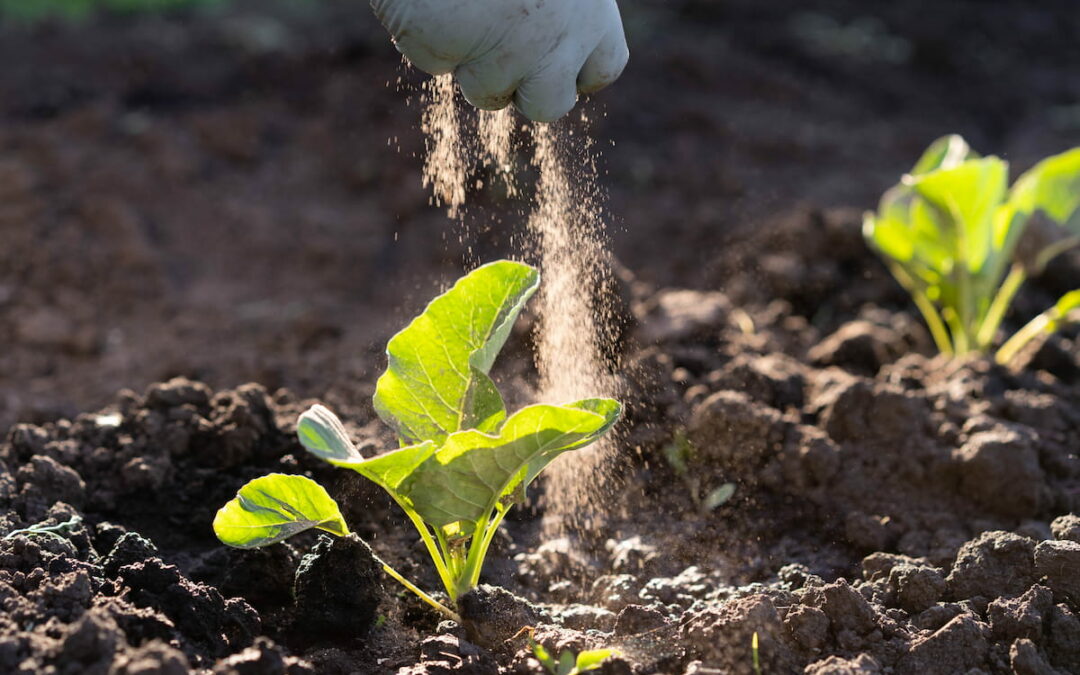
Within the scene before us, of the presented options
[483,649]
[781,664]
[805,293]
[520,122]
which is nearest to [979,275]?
[805,293]

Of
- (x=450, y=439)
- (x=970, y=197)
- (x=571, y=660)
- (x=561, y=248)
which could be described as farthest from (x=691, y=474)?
(x=970, y=197)

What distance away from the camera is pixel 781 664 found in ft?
6.06

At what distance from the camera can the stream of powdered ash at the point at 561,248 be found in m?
2.54

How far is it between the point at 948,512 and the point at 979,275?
97 centimetres

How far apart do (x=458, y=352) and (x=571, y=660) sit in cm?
55

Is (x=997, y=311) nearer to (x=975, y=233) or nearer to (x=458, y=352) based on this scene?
(x=975, y=233)

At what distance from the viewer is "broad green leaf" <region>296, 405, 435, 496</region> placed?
1715mm

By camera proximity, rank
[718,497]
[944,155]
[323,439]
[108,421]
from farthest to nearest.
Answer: [944,155], [108,421], [718,497], [323,439]

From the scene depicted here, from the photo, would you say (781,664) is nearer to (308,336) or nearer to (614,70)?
(614,70)

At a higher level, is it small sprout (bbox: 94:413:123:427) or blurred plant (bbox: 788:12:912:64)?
blurred plant (bbox: 788:12:912:64)

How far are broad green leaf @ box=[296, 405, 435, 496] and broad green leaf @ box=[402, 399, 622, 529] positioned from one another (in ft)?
0.09

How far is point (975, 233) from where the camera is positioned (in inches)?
123

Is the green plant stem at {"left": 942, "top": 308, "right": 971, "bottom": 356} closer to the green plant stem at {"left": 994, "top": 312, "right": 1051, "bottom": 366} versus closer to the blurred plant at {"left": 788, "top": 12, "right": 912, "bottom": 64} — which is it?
the green plant stem at {"left": 994, "top": 312, "right": 1051, "bottom": 366}

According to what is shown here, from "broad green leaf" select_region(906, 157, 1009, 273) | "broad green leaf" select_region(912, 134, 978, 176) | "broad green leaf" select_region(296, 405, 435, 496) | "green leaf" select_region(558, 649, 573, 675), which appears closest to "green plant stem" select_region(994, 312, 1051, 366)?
"broad green leaf" select_region(906, 157, 1009, 273)
